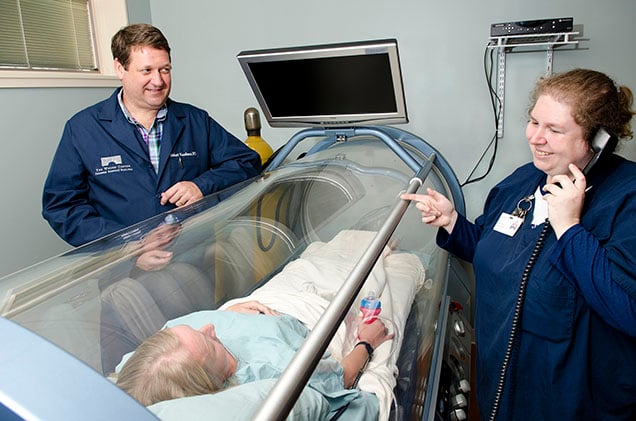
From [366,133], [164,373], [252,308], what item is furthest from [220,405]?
[366,133]

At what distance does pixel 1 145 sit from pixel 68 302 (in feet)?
5.06

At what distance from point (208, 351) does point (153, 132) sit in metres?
1.13

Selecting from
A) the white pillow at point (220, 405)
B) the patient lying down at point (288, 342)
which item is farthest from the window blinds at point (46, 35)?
the white pillow at point (220, 405)

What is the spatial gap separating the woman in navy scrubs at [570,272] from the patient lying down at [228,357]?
366 millimetres

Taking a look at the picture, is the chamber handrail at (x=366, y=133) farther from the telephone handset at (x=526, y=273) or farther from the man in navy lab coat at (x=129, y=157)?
the telephone handset at (x=526, y=273)

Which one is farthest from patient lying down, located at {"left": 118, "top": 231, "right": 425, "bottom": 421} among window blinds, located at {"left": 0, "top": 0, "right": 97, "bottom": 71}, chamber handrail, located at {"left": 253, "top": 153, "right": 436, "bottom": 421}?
Answer: window blinds, located at {"left": 0, "top": 0, "right": 97, "bottom": 71}

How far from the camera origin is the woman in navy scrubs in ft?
3.58

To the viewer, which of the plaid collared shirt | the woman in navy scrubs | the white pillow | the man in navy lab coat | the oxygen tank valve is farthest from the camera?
the oxygen tank valve

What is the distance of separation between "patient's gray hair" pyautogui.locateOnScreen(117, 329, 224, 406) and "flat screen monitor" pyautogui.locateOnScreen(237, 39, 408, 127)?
1197mm

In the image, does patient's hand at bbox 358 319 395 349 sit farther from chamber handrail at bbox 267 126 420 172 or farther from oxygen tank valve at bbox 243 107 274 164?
oxygen tank valve at bbox 243 107 274 164

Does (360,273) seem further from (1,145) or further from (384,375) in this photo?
(1,145)

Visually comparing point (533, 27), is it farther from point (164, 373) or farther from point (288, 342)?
point (164, 373)

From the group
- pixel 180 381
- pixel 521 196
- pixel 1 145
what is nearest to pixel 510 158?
pixel 521 196

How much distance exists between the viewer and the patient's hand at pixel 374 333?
1294mm
